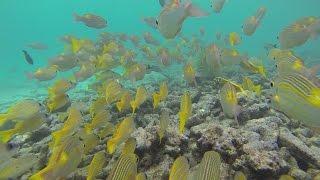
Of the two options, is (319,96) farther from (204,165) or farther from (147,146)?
(147,146)

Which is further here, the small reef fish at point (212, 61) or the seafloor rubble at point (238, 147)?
the small reef fish at point (212, 61)

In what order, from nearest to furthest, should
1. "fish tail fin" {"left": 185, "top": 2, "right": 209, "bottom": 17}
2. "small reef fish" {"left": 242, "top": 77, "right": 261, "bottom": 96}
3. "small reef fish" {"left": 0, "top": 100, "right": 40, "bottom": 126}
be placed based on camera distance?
"small reef fish" {"left": 0, "top": 100, "right": 40, "bottom": 126} → "fish tail fin" {"left": 185, "top": 2, "right": 209, "bottom": 17} → "small reef fish" {"left": 242, "top": 77, "right": 261, "bottom": 96}

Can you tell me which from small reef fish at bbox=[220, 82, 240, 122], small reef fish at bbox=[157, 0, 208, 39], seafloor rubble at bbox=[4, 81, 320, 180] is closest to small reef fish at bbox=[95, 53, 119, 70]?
seafloor rubble at bbox=[4, 81, 320, 180]

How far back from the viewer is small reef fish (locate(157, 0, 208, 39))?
5688 mm

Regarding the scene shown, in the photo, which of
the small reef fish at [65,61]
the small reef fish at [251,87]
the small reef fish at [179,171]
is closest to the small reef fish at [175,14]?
the small reef fish at [251,87]

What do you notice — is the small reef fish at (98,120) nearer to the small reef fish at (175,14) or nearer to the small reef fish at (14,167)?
the small reef fish at (14,167)

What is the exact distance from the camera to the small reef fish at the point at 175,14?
5.69m

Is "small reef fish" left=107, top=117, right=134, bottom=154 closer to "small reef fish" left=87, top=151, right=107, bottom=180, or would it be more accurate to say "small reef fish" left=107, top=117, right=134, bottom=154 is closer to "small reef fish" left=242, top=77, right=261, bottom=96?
"small reef fish" left=87, top=151, right=107, bottom=180

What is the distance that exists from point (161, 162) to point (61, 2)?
16989 centimetres

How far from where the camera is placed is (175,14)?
5707 millimetres

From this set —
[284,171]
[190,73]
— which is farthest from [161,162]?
[190,73]

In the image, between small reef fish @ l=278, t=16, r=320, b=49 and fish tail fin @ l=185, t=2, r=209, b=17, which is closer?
fish tail fin @ l=185, t=2, r=209, b=17

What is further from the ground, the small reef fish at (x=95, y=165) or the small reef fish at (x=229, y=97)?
the small reef fish at (x=229, y=97)

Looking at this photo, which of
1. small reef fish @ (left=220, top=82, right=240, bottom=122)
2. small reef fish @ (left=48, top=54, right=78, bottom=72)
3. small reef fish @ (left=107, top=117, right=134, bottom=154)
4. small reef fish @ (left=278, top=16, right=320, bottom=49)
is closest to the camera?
small reef fish @ (left=107, top=117, right=134, bottom=154)
